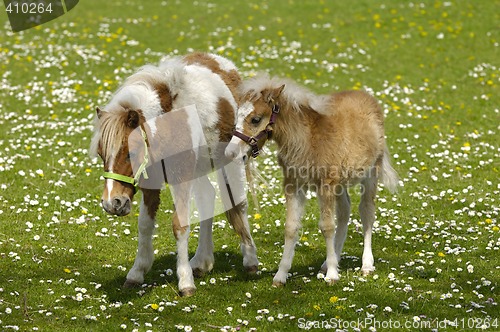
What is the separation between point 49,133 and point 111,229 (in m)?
6.72

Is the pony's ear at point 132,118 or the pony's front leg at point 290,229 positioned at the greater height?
the pony's ear at point 132,118

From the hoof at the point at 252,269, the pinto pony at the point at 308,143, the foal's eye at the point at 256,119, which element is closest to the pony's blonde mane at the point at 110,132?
the pinto pony at the point at 308,143

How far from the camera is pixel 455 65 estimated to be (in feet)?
79.7

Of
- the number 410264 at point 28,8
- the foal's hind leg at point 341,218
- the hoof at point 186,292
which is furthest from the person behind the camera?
the number 410264 at point 28,8

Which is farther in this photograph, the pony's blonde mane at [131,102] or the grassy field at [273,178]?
the grassy field at [273,178]

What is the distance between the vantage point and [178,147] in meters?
9.50

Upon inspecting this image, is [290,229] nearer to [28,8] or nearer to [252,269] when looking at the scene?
[252,269]

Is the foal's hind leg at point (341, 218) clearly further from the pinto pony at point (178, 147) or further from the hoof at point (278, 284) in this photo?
the pinto pony at point (178, 147)

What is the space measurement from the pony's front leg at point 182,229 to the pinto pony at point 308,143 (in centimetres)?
102

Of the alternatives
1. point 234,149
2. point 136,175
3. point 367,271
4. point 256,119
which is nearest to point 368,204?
point 367,271

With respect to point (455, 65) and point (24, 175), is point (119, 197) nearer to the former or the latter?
point (24, 175)

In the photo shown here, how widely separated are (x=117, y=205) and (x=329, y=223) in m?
3.20

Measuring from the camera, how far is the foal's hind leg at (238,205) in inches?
423

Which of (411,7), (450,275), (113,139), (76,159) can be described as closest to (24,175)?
(76,159)
